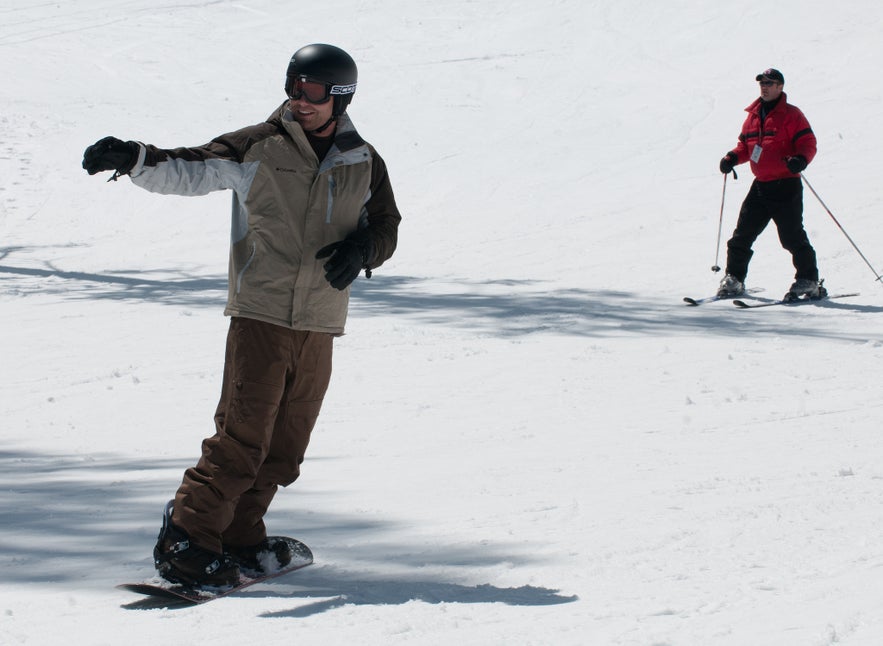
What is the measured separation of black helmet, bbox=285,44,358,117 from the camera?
381 centimetres

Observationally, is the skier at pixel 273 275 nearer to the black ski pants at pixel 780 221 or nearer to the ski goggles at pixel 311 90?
the ski goggles at pixel 311 90

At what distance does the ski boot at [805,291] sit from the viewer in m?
9.45

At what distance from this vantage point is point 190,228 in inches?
553

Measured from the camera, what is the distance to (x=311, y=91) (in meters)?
3.81

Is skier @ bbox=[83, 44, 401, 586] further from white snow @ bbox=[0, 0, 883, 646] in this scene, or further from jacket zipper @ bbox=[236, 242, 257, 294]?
white snow @ bbox=[0, 0, 883, 646]

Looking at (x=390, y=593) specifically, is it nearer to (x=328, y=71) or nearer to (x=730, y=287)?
(x=328, y=71)

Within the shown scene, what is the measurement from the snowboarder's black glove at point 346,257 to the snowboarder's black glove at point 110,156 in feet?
2.10

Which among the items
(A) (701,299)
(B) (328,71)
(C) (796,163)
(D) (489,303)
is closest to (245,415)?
(B) (328,71)

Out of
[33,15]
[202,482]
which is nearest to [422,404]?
[202,482]

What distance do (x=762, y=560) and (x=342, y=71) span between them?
2050mm

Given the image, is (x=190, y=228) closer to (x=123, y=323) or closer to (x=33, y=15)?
(x=123, y=323)

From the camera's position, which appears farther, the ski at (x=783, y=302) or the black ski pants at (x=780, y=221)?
the black ski pants at (x=780, y=221)

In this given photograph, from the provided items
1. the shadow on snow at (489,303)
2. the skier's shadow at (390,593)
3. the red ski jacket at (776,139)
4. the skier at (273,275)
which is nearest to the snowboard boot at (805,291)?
the shadow on snow at (489,303)

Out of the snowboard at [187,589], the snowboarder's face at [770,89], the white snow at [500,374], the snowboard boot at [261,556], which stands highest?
the snowboarder's face at [770,89]
